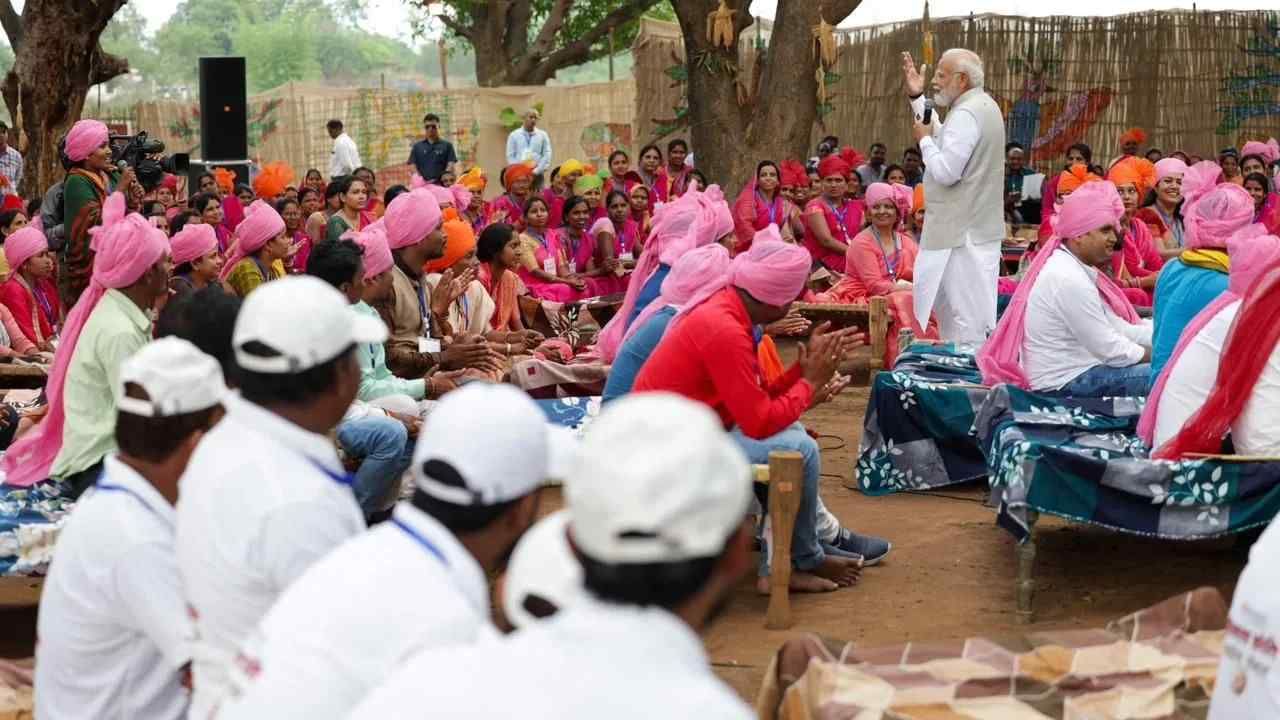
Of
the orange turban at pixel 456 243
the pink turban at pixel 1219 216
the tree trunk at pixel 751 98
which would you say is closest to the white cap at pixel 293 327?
the pink turban at pixel 1219 216

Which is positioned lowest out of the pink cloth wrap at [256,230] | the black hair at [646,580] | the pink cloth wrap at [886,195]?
the black hair at [646,580]

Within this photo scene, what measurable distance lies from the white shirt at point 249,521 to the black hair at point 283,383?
25mm

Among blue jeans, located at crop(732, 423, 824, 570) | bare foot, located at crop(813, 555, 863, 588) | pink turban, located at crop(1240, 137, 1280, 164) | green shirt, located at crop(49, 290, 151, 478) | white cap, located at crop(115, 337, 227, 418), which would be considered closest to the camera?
white cap, located at crop(115, 337, 227, 418)

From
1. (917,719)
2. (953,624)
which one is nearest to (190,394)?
(917,719)

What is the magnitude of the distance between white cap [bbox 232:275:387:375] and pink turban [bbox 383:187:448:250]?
3934 millimetres

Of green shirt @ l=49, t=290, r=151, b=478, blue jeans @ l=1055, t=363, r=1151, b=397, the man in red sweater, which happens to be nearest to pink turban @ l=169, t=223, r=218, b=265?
green shirt @ l=49, t=290, r=151, b=478

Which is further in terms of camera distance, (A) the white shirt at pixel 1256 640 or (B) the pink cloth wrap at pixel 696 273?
(B) the pink cloth wrap at pixel 696 273

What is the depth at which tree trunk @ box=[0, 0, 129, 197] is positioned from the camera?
42.0ft

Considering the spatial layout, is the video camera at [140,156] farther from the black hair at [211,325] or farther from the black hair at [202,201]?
the black hair at [211,325]

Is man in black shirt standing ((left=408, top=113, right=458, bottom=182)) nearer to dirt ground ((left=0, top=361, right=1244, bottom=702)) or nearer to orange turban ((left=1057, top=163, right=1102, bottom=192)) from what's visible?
orange turban ((left=1057, top=163, right=1102, bottom=192))

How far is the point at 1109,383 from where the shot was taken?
662 cm

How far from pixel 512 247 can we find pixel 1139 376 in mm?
3300

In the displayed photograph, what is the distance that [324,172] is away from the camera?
25172 mm

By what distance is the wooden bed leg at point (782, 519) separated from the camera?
528cm
